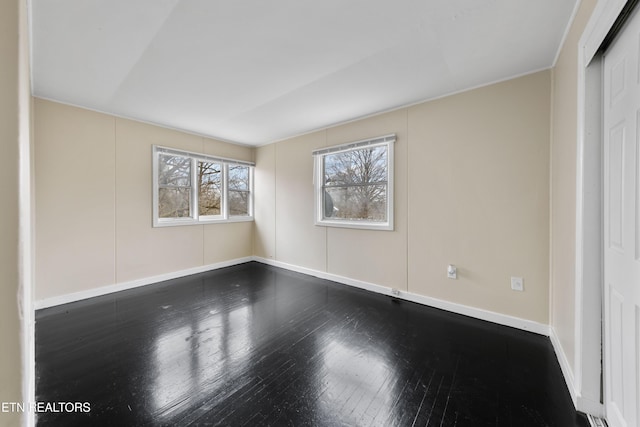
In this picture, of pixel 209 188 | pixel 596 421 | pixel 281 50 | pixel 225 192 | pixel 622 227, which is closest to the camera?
pixel 622 227

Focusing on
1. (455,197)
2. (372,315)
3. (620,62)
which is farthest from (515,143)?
(372,315)

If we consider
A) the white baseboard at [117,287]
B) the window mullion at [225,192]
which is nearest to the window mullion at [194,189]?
the window mullion at [225,192]

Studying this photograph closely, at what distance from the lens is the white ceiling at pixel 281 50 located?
5.32 feet

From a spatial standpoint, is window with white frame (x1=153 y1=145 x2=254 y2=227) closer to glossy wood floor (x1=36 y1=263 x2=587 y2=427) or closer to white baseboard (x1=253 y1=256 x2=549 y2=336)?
glossy wood floor (x1=36 y1=263 x2=587 y2=427)

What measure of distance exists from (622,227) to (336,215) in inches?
120

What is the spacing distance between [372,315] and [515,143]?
7.20ft

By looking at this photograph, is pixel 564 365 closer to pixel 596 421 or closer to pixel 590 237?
pixel 596 421

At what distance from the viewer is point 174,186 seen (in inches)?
164

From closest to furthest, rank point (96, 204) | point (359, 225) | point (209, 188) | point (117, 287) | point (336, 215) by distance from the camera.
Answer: point (96, 204) → point (117, 287) → point (359, 225) → point (336, 215) → point (209, 188)

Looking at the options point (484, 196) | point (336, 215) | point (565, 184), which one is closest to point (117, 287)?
point (336, 215)

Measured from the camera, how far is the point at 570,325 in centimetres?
173

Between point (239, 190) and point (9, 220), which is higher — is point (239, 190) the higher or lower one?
the higher one

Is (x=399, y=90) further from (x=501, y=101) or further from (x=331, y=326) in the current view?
(x=331, y=326)

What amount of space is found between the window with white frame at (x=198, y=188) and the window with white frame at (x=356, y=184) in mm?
1778
